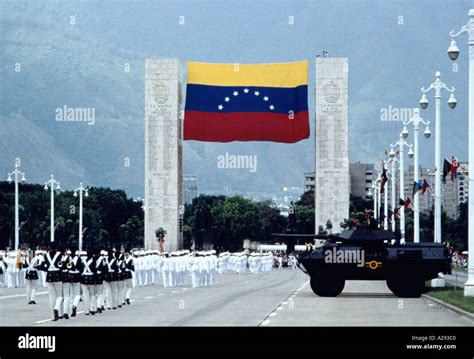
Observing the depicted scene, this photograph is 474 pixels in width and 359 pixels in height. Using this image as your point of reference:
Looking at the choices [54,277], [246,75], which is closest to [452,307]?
[54,277]

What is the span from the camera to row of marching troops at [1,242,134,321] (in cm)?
3250

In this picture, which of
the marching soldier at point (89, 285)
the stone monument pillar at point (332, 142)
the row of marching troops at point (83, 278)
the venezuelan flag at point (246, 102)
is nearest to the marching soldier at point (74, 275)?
the row of marching troops at point (83, 278)

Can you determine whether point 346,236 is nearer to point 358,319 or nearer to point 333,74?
point 358,319

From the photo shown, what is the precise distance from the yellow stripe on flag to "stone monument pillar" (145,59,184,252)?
2222 millimetres

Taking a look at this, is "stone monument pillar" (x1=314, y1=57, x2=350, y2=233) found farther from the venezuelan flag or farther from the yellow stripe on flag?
the yellow stripe on flag

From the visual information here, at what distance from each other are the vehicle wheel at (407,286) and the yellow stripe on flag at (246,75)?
87.5 metres

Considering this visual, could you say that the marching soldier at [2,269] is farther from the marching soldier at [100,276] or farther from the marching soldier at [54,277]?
the marching soldier at [54,277]

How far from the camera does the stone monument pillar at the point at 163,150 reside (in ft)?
432

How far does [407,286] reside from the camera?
4569 cm

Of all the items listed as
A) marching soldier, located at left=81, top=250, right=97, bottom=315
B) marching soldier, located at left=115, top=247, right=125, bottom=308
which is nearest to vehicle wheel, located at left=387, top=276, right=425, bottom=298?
marching soldier, located at left=115, top=247, right=125, bottom=308

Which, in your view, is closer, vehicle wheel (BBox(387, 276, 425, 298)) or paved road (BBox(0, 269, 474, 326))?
paved road (BBox(0, 269, 474, 326))

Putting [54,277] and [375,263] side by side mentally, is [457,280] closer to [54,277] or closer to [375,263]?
[375,263]
